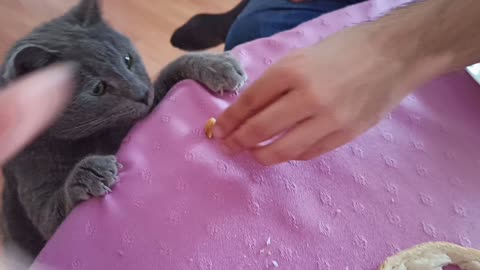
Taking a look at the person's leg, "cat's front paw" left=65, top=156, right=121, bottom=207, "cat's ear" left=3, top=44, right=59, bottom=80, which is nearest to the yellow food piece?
"cat's front paw" left=65, top=156, right=121, bottom=207

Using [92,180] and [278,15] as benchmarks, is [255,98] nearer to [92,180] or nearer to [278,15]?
[92,180]

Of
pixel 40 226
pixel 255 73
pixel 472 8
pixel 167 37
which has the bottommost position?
pixel 167 37

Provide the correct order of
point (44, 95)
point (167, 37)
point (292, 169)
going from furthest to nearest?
point (167, 37) < point (292, 169) < point (44, 95)

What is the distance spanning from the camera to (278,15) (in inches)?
38.0

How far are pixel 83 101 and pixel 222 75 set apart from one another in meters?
0.19

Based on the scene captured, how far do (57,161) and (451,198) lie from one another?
1.74 ft

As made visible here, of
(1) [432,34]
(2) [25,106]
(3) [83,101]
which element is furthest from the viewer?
(3) [83,101]

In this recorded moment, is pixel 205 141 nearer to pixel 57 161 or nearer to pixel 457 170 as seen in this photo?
pixel 57 161

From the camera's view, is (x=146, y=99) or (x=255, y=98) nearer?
(x=255, y=98)

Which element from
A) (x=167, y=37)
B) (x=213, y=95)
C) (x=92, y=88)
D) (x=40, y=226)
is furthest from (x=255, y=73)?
(x=167, y=37)

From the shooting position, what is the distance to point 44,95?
1.78ft

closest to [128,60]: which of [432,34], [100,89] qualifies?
[100,89]

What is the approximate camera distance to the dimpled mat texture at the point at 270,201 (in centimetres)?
61

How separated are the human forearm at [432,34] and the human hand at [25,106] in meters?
0.36
